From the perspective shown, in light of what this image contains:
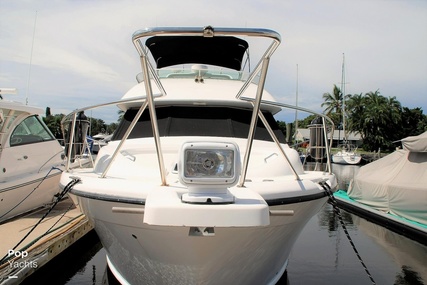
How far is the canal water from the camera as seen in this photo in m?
5.21

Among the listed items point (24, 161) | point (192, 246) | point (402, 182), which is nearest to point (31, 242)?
point (24, 161)

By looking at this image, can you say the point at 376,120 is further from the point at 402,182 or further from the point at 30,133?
the point at 30,133

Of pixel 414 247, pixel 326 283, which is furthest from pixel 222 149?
pixel 414 247

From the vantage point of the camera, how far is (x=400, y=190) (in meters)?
7.71

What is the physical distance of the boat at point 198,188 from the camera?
7.86 feet

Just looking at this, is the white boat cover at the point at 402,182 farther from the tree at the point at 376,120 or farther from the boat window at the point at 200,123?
the tree at the point at 376,120

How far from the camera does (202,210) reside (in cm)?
234

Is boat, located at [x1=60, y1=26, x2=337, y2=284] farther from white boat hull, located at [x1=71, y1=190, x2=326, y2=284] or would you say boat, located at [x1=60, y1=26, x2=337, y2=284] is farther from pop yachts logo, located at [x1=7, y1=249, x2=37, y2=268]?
pop yachts logo, located at [x1=7, y1=249, x2=37, y2=268]

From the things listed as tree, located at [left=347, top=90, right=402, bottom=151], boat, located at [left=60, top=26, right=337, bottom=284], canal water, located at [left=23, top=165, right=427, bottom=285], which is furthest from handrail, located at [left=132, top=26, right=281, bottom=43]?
tree, located at [left=347, top=90, right=402, bottom=151]

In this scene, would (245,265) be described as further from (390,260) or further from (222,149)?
(390,260)

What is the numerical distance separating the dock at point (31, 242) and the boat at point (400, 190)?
20.2 feet

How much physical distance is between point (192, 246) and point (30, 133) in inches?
217

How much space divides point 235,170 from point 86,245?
5.02 meters

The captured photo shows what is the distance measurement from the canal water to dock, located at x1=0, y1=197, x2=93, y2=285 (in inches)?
15.0
